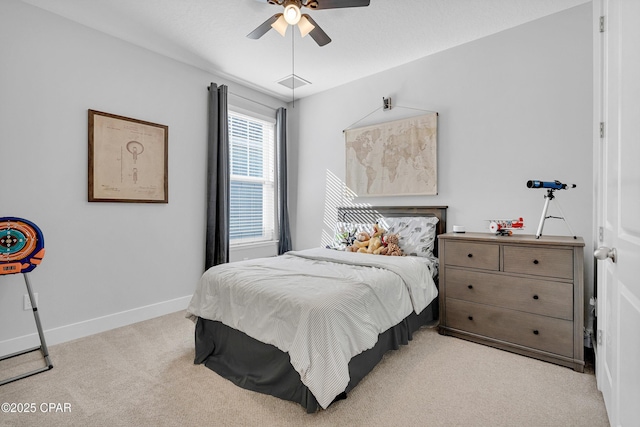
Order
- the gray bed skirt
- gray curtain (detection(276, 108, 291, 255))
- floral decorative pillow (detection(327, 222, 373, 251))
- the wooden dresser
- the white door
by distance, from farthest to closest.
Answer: gray curtain (detection(276, 108, 291, 255)) < floral decorative pillow (detection(327, 222, 373, 251)) < the wooden dresser < the gray bed skirt < the white door

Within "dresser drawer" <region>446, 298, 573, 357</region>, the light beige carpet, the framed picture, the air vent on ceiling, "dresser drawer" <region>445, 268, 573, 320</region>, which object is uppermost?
the air vent on ceiling

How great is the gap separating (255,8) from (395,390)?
9.80ft

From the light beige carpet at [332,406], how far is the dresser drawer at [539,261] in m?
0.63

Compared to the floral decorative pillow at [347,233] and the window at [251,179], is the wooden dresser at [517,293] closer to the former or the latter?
the floral decorative pillow at [347,233]

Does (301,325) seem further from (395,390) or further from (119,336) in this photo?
(119,336)

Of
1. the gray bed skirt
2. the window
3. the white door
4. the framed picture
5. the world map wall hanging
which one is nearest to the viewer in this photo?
the white door

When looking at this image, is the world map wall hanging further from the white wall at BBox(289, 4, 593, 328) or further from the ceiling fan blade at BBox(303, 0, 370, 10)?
the ceiling fan blade at BBox(303, 0, 370, 10)

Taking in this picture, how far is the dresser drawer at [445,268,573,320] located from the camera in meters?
A: 2.11

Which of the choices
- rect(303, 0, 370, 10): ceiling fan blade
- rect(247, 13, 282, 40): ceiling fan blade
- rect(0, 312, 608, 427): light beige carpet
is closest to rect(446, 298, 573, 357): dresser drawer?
rect(0, 312, 608, 427): light beige carpet

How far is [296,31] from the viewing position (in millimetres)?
2910

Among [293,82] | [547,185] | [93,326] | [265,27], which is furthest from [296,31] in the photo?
[93,326]

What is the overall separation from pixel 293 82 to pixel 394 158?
5.52 feet

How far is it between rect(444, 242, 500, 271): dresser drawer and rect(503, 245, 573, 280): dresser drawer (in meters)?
0.08

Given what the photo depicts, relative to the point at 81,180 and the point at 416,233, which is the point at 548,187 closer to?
the point at 416,233
